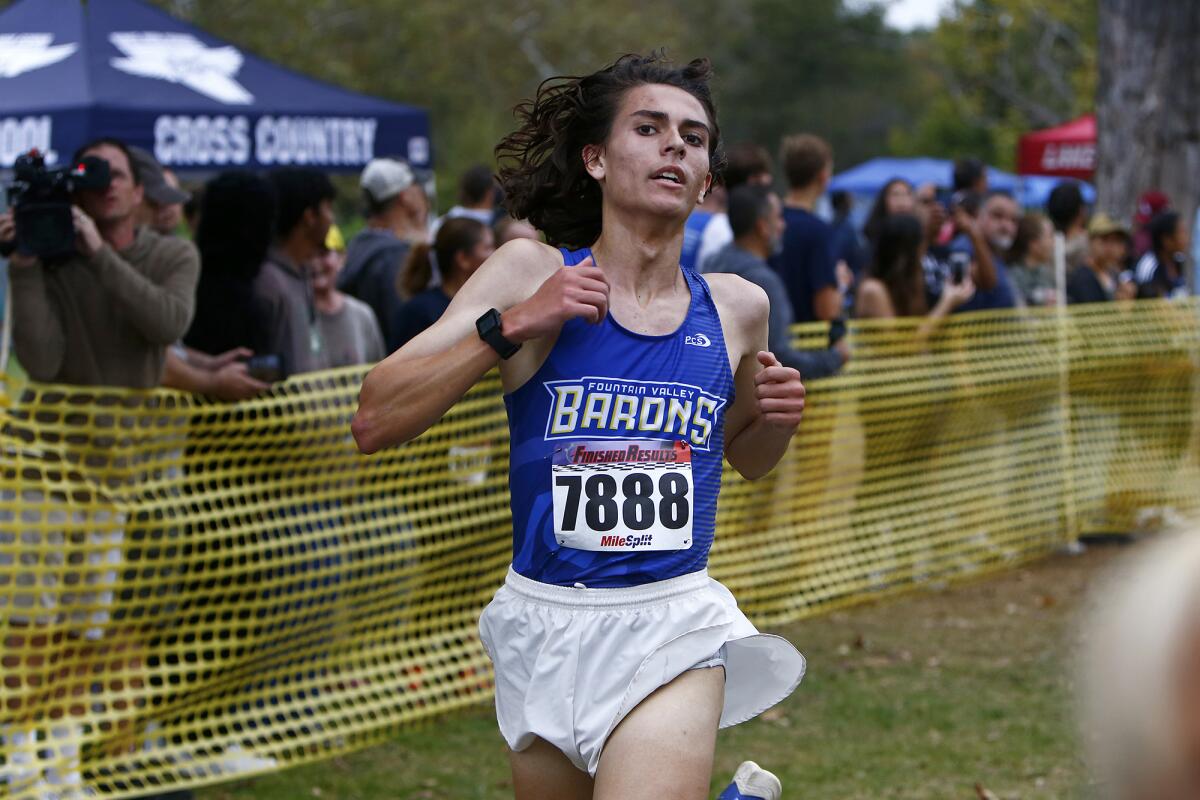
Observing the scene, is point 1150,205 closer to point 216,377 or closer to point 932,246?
point 932,246

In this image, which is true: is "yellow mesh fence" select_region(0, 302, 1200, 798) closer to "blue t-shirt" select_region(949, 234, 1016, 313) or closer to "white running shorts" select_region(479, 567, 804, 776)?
"blue t-shirt" select_region(949, 234, 1016, 313)

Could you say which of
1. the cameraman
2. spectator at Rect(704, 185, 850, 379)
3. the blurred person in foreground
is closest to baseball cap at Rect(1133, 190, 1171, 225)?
spectator at Rect(704, 185, 850, 379)

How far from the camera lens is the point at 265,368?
19.1 feet

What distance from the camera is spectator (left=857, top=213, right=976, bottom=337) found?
29.7ft

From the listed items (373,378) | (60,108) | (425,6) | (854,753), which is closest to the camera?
(373,378)

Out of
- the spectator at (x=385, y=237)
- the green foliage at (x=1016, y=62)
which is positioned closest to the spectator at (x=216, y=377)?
the spectator at (x=385, y=237)

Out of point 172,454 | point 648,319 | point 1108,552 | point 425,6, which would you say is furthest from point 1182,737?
point 425,6

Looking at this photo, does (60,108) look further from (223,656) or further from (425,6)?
(425,6)

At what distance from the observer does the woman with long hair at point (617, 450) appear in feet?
11.1

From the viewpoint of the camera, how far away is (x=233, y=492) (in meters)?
5.73

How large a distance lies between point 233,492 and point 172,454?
0.94 ft

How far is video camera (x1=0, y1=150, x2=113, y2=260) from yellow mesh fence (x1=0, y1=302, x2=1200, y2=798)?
1.50ft

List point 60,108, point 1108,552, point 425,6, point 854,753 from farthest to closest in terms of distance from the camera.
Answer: point 425,6
point 1108,552
point 60,108
point 854,753

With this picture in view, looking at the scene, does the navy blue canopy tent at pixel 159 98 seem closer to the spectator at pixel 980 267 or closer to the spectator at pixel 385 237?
the spectator at pixel 385 237
